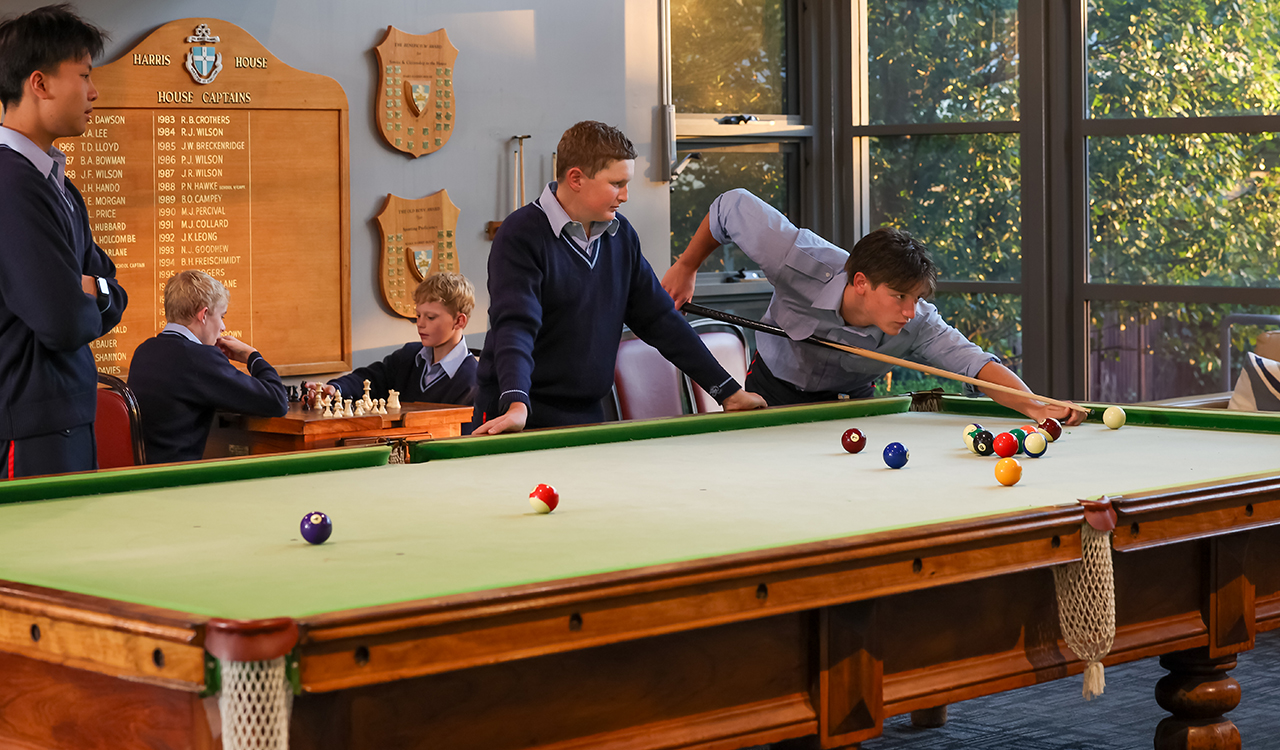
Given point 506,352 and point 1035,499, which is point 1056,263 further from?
point 1035,499

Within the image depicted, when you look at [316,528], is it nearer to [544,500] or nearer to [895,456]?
[544,500]

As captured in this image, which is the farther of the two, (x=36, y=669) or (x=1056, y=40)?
(x=1056, y=40)

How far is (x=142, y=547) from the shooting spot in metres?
2.00

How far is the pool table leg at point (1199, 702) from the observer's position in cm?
260

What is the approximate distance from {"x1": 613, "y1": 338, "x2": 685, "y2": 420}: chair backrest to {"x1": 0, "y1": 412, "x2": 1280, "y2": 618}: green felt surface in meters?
1.50

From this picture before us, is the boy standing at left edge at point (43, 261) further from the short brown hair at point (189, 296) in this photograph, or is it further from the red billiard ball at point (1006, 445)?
the red billiard ball at point (1006, 445)

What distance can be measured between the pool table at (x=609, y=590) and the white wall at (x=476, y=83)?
288 cm

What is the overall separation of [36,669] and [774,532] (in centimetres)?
100

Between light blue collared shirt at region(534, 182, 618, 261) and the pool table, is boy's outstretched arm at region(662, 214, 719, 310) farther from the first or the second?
the pool table

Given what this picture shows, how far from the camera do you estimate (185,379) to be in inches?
179

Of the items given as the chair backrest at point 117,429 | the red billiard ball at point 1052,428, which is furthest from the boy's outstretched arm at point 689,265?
the chair backrest at point 117,429

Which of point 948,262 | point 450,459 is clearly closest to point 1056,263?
point 948,262

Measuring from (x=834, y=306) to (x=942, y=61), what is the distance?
3.52 m

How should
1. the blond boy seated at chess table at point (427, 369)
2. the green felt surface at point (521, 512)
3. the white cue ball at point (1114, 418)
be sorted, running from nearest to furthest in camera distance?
the green felt surface at point (521, 512) < the white cue ball at point (1114, 418) < the blond boy seated at chess table at point (427, 369)
